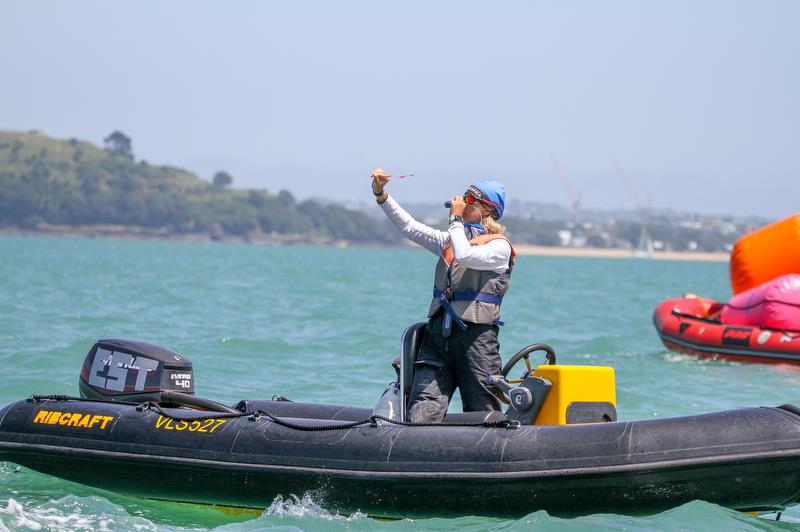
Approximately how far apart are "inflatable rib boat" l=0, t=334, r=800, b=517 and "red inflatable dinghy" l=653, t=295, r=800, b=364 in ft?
28.6

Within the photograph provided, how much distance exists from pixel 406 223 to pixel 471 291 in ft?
1.76

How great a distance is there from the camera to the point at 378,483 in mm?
6016

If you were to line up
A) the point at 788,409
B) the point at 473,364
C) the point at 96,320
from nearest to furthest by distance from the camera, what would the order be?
the point at 788,409, the point at 473,364, the point at 96,320

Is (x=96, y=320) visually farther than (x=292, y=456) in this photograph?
Yes

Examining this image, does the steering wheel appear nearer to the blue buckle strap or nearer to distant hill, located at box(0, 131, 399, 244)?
the blue buckle strap

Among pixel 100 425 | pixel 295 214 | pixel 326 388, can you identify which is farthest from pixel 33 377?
pixel 295 214

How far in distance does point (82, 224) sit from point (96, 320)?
→ 135026 mm

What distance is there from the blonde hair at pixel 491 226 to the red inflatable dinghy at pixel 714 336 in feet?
29.9

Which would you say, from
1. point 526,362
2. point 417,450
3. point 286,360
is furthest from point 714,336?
point 417,450

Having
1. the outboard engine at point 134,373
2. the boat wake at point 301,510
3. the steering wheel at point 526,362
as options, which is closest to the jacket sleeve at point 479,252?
the steering wheel at point 526,362

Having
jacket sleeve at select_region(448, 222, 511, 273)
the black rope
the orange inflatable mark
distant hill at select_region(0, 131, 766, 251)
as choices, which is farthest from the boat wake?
distant hill at select_region(0, 131, 766, 251)

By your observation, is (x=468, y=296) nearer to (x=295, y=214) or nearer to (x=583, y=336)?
(x=583, y=336)

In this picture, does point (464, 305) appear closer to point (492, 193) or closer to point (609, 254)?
point (492, 193)

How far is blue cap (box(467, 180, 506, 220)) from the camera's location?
6277 mm
